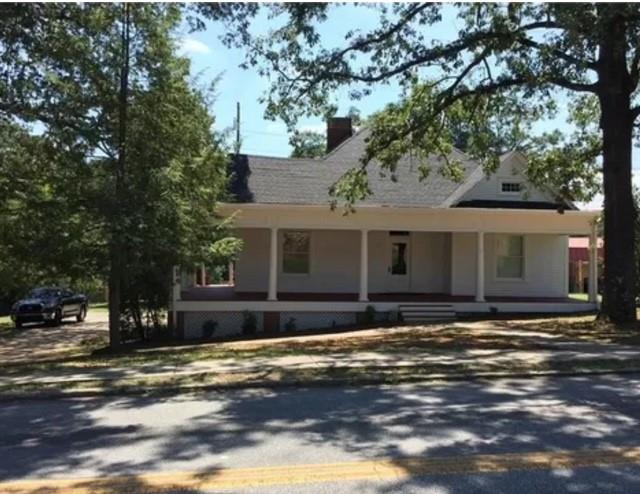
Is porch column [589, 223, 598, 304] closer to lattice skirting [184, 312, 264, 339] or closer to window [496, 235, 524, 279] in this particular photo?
window [496, 235, 524, 279]

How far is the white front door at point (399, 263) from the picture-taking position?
2466 cm

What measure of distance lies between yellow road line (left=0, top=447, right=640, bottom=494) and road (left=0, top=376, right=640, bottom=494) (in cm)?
2

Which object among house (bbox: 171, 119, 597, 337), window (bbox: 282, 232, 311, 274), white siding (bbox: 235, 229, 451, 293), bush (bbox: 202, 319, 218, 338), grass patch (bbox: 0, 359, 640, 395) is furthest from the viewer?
window (bbox: 282, 232, 311, 274)

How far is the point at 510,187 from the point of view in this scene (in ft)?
80.3

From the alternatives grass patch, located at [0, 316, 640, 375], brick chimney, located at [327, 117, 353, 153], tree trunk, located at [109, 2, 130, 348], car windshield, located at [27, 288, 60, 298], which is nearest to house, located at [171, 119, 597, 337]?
grass patch, located at [0, 316, 640, 375]

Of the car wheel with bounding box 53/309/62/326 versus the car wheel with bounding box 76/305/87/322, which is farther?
the car wheel with bounding box 76/305/87/322

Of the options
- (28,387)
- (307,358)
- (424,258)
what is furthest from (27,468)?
(424,258)

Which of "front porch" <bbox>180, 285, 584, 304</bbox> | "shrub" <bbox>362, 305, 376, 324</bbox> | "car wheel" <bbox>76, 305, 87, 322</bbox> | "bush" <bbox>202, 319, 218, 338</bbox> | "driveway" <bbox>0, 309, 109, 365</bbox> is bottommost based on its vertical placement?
"driveway" <bbox>0, 309, 109, 365</bbox>

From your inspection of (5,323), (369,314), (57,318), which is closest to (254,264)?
(369,314)

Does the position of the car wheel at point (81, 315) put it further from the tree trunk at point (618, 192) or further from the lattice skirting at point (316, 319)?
the tree trunk at point (618, 192)

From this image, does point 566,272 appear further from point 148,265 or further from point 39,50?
point 39,50

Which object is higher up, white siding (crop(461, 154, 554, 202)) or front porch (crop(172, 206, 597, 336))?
white siding (crop(461, 154, 554, 202))

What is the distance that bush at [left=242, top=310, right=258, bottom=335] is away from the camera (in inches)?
810

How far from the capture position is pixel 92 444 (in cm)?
646
